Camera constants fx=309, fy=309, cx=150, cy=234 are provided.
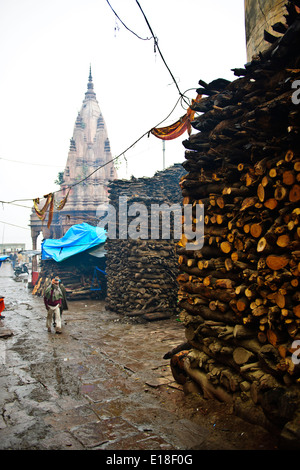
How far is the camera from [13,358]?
7855 millimetres

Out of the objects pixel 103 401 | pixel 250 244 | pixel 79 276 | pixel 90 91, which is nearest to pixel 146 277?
pixel 103 401

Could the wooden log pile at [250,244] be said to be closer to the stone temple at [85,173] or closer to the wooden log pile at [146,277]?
the wooden log pile at [146,277]

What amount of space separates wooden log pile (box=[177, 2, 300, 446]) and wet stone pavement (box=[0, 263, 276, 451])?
480mm

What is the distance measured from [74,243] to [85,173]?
61.9 feet

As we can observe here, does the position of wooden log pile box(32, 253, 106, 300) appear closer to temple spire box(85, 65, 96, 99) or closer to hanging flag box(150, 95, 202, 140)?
hanging flag box(150, 95, 202, 140)

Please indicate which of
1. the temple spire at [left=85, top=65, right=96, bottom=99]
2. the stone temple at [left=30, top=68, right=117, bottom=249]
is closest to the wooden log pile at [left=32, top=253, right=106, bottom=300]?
the stone temple at [left=30, top=68, right=117, bottom=249]

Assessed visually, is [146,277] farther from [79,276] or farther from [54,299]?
[79,276]

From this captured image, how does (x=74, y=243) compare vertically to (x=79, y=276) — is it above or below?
above

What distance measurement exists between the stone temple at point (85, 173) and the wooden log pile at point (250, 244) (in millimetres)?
27507

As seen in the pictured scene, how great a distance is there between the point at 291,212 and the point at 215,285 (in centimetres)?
170

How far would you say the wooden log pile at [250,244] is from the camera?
353 centimetres

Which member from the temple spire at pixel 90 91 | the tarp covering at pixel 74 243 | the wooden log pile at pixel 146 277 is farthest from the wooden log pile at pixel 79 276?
the temple spire at pixel 90 91

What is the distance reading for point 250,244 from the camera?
13.6 feet

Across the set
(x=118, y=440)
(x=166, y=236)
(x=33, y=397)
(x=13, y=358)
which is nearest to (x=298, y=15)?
(x=118, y=440)
